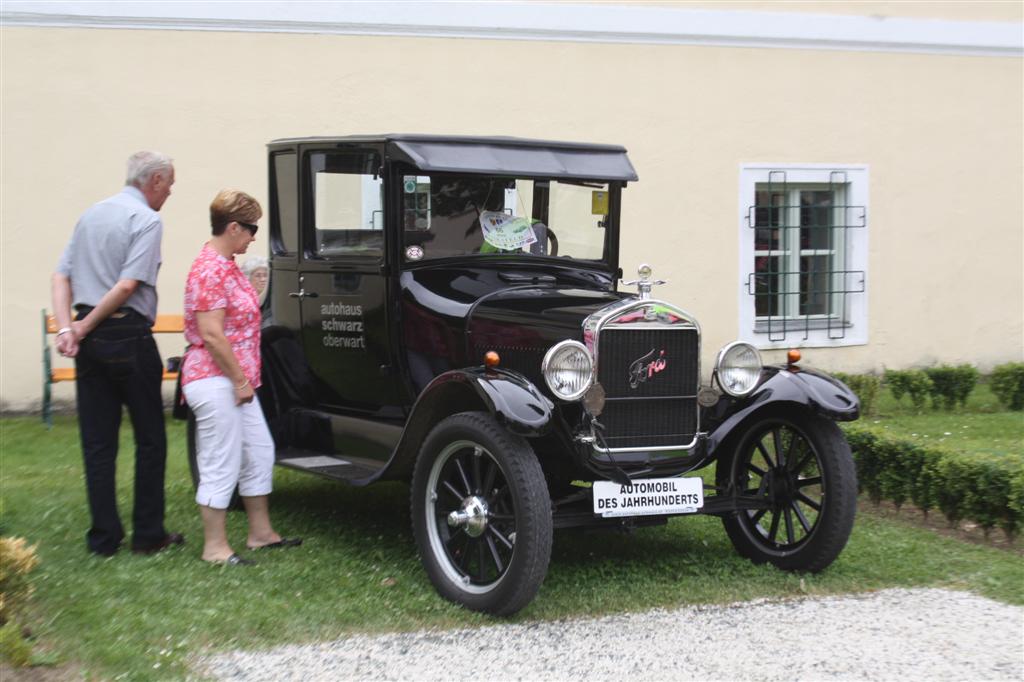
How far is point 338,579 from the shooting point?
539 cm

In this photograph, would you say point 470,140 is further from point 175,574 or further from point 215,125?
point 215,125

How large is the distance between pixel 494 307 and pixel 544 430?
37.8 inches

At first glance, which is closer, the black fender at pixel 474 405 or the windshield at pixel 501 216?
the black fender at pixel 474 405

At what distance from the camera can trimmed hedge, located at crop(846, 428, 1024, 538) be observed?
6.14 m

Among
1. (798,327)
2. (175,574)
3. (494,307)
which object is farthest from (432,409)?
(798,327)

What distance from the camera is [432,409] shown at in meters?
5.34

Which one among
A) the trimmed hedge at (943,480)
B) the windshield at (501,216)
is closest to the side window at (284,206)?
the windshield at (501,216)

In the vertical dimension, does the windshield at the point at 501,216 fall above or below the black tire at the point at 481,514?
above

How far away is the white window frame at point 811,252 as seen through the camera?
38.3 ft

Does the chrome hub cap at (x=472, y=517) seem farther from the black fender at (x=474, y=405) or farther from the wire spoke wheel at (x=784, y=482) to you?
the wire spoke wheel at (x=784, y=482)

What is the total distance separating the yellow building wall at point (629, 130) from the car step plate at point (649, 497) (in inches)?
235

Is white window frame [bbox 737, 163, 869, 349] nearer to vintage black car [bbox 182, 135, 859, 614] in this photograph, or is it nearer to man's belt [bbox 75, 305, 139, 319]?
vintage black car [bbox 182, 135, 859, 614]

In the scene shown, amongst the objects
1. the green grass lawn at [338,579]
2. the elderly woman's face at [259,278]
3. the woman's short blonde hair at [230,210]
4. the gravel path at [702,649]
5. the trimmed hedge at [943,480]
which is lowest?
the gravel path at [702,649]

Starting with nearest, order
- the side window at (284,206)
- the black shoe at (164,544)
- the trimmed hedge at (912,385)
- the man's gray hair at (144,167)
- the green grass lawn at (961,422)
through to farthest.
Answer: the man's gray hair at (144,167) < the black shoe at (164,544) < the side window at (284,206) < the green grass lawn at (961,422) < the trimmed hedge at (912,385)
